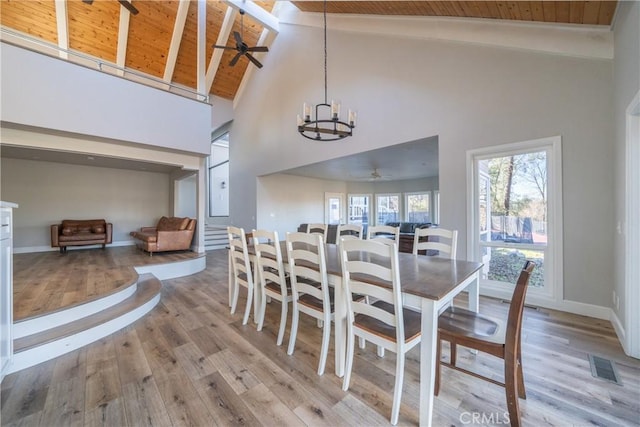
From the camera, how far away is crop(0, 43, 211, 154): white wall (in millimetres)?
3557

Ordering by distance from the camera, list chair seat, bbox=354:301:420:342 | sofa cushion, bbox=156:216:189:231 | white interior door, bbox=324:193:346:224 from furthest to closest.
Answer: white interior door, bbox=324:193:346:224
sofa cushion, bbox=156:216:189:231
chair seat, bbox=354:301:420:342

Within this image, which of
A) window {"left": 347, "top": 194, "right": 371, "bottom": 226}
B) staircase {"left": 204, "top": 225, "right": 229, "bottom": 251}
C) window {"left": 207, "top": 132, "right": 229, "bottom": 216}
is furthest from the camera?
window {"left": 207, "top": 132, "right": 229, "bottom": 216}

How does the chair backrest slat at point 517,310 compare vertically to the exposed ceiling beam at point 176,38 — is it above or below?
below

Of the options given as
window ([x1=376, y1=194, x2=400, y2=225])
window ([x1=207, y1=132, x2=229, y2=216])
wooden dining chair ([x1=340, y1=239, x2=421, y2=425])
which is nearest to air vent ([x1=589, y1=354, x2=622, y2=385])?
wooden dining chair ([x1=340, y1=239, x2=421, y2=425])

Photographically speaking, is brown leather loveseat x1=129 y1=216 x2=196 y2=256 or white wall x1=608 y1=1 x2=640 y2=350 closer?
white wall x1=608 y1=1 x2=640 y2=350

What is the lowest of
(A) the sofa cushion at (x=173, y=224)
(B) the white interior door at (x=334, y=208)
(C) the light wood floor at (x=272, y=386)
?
(C) the light wood floor at (x=272, y=386)

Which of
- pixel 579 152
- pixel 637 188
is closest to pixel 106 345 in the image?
pixel 637 188

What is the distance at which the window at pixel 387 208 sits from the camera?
9828mm

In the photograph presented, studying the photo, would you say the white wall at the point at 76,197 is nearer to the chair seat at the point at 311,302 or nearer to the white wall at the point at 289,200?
the white wall at the point at 289,200

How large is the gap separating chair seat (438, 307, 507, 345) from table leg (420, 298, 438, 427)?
232 millimetres

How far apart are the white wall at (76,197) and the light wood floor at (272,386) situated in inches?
221

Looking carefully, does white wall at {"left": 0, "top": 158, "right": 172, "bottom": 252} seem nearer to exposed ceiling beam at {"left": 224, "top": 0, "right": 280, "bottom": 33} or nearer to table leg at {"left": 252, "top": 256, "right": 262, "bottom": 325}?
exposed ceiling beam at {"left": 224, "top": 0, "right": 280, "bottom": 33}

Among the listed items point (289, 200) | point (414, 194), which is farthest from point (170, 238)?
point (414, 194)

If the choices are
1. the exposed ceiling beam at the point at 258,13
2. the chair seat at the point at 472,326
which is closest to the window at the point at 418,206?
the exposed ceiling beam at the point at 258,13
